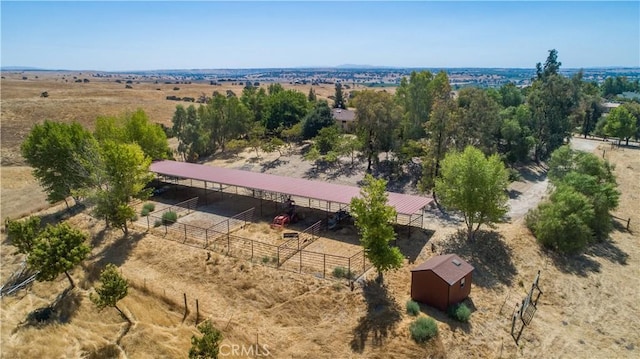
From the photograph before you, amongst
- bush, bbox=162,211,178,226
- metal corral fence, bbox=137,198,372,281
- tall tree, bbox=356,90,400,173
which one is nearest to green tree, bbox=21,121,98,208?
bush, bbox=162,211,178,226

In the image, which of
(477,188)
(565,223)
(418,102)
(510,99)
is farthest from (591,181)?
(510,99)

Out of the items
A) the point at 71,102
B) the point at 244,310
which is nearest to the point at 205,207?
the point at 244,310

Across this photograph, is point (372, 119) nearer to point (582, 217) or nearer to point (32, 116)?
point (582, 217)

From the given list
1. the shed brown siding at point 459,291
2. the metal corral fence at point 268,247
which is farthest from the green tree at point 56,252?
the shed brown siding at point 459,291

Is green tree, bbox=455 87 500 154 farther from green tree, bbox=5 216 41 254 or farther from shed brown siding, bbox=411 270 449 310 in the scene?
green tree, bbox=5 216 41 254

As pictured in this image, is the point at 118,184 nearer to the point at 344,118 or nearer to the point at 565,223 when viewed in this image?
the point at 565,223

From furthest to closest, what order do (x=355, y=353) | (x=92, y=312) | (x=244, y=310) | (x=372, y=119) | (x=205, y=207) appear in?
→ (x=372, y=119), (x=205, y=207), (x=92, y=312), (x=244, y=310), (x=355, y=353)
